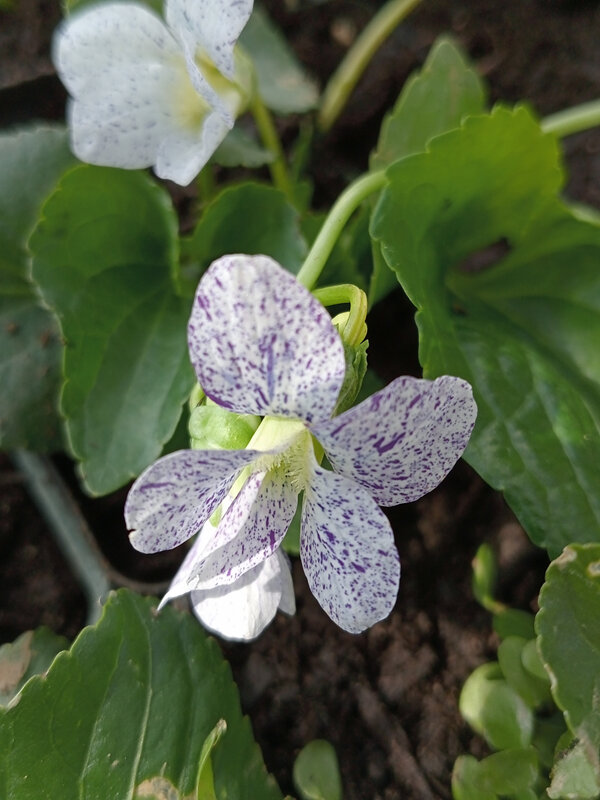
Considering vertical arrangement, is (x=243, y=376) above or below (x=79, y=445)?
above

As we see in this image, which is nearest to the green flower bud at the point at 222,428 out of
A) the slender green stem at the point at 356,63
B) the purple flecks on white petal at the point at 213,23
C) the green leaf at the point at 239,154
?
the purple flecks on white petal at the point at 213,23

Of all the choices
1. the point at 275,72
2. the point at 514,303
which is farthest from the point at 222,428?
the point at 275,72

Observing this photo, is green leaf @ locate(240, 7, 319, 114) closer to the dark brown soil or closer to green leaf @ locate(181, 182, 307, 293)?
the dark brown soil

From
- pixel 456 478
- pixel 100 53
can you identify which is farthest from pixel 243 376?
pixel 456 478

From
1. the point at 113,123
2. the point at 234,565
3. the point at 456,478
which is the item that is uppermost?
the point at 113,123

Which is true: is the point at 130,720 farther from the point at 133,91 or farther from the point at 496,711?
the point at 133,91

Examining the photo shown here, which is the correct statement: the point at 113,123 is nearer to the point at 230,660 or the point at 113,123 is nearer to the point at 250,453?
the point at 250,453
